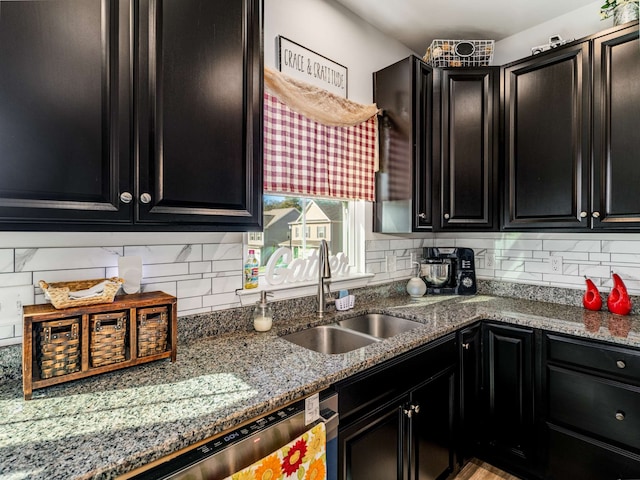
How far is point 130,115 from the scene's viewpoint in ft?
3.42

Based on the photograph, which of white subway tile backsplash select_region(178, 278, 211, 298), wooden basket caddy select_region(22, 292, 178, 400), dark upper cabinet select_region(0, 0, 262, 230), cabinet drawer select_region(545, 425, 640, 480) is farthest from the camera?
cabinet drawer select_region(545, 425, 640, 480)

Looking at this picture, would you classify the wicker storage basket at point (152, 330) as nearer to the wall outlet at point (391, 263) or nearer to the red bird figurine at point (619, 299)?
the wall outlet at point (391, 263)

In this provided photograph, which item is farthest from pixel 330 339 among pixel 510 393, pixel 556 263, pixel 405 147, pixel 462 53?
pixel 462 53

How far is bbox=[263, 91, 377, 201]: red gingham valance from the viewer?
1.83 meters

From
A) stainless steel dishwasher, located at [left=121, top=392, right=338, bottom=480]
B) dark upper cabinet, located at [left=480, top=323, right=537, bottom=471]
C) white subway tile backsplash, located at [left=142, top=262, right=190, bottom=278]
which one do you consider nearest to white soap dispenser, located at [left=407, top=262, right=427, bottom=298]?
dark upper cabinet, located at [left=480, top=323, right=537, bottom=471]

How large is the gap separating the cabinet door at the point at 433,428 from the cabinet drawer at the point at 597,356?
0.53 m

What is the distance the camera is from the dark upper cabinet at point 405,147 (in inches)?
88.3

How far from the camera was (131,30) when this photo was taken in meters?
1.04

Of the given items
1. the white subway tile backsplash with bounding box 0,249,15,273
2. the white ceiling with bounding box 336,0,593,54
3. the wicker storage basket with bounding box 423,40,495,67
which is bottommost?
the white subway tile backsplash with bounding box 0,249,15,273

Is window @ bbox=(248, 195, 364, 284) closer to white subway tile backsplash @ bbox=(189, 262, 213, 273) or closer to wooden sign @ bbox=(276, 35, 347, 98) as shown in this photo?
white subway tile backsplash @ bbox=(189, 262, 213, 273)

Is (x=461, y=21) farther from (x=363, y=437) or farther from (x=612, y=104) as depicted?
(x=363, y=437)

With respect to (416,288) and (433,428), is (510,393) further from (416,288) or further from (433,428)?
(416,288)

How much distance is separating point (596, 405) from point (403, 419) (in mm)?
987

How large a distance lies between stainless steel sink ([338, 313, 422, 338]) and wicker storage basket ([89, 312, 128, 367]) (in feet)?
3.74
